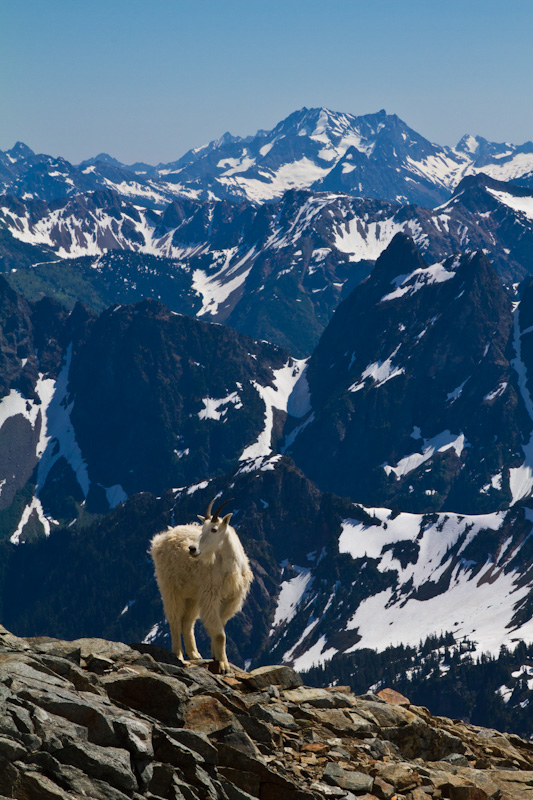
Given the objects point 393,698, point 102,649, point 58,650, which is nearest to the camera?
point 58,650

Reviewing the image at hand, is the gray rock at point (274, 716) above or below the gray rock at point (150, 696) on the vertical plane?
above

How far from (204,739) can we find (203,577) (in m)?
11.2

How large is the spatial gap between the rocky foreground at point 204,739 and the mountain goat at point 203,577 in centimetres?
293


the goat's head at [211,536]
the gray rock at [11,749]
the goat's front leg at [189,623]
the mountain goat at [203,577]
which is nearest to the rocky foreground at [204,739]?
the gray rock at [11,749]

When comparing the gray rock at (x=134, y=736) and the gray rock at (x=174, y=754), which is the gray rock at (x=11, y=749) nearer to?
the gray rock at (x=134, y=736)

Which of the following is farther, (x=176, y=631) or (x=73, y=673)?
(x=176, y=631)

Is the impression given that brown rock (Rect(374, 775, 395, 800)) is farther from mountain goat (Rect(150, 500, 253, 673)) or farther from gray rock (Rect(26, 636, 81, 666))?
gray rock (Rect(26, 636, 81, 666))

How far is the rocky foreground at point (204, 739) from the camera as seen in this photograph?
21375 mm

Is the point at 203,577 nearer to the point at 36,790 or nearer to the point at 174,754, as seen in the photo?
the point at 174,754

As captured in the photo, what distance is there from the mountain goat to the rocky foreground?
9.61 ft

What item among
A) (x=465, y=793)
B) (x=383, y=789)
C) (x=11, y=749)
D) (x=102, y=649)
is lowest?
(x=11, y=749)

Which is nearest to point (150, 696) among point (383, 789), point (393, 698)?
point (383, 789)

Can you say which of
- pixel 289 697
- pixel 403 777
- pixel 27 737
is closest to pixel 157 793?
pixel 27 737

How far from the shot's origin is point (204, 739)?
80.6ft
